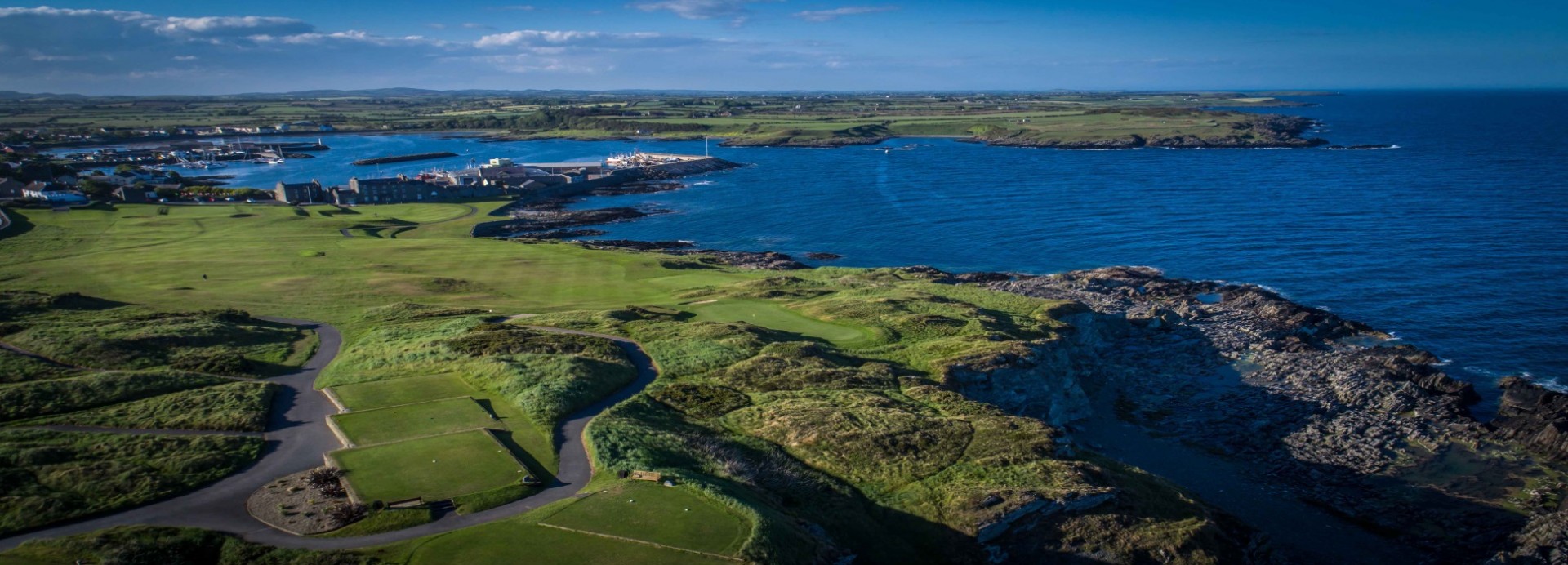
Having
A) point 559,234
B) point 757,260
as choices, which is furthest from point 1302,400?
point 559,234

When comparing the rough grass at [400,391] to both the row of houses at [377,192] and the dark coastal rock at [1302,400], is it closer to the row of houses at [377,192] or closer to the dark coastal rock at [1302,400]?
the dark coastal rock at [1302,400]

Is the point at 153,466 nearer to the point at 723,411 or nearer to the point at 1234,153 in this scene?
the point at 723,411

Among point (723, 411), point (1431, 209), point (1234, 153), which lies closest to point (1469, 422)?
point (723, 411)

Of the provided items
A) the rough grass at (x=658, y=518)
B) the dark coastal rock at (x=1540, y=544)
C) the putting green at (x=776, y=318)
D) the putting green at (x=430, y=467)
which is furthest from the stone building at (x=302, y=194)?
the dark coastal rock at (x=1540, y=544)

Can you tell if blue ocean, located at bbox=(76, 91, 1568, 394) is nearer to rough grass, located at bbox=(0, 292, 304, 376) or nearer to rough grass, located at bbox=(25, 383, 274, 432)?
rough grass, located at bbox=(0, 292, 304, 376)

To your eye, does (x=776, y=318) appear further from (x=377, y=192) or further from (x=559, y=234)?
(x=377, y=192)

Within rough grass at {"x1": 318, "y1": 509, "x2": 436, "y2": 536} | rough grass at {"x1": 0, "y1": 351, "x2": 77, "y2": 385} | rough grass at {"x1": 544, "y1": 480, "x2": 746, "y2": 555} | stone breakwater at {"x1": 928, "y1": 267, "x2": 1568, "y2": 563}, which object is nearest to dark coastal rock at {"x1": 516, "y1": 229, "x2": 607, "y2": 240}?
stone breakwater at {"x1": 928, "y1": 267, "x2": 1568, "y2": 563}
